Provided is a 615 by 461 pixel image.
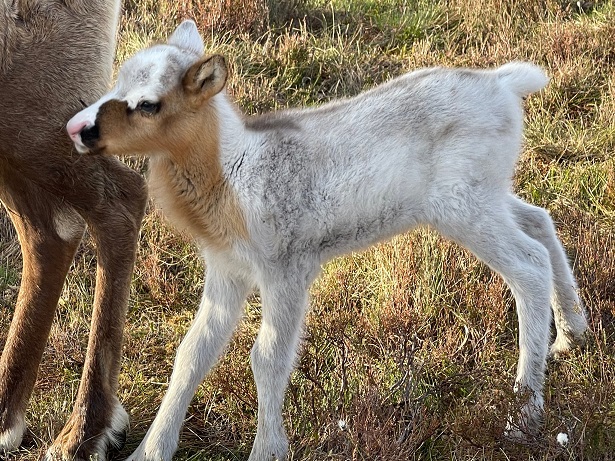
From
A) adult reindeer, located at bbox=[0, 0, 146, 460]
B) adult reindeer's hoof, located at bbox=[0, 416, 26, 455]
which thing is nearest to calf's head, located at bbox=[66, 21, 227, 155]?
adult reindeer, located at bbox=[0, 0, 146, 460]

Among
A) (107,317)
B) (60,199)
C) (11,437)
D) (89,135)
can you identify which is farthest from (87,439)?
(89,135)

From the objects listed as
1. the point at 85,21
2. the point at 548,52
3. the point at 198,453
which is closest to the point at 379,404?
the point at 198,453

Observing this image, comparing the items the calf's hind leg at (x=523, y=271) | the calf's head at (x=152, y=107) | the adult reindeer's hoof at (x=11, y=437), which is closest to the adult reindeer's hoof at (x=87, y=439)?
the adult reindeer's hoof at (x=11, y=437)

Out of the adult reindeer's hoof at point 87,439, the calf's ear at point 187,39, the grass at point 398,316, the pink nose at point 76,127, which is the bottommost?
the grass at point 398,316

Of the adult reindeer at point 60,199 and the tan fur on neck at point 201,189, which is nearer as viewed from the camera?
the tan fur on neck at point 201,189

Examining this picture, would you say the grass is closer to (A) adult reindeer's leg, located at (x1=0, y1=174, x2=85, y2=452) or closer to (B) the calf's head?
(A) adult reindeer's leg, located at (x1=0, y1=174, x2=85, y2=452)

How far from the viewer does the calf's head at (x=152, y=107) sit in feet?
13.2

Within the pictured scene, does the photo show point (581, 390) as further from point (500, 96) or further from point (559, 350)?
point (500, 96)

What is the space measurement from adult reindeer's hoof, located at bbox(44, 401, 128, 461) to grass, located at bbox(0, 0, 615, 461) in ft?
0.30

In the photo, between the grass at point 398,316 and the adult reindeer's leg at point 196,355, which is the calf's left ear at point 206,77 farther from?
the grass at point 398,316

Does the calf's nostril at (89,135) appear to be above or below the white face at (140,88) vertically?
below

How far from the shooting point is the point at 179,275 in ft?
19.6

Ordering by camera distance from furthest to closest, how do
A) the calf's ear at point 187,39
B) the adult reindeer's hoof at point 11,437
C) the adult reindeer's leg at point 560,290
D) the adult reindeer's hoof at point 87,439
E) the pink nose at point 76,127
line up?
the adult reindeer's leg at point 560,290, the adult reindeer's hoof at point 11,437, the adult reindeer's hoof at point 87,439, the calf's ear at point 187,39, the pink nose at point 76,127

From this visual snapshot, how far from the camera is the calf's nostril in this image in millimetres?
4000
